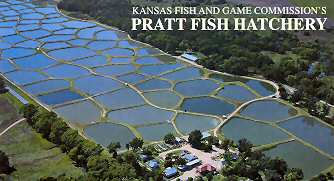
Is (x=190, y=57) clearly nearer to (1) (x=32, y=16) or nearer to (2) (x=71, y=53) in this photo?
(2) (x=71, y=53)

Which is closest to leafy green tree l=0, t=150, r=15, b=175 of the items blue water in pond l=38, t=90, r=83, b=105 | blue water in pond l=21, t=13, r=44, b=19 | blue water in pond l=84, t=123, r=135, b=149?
blue water in pond l=84, t=123, r=135, b=149

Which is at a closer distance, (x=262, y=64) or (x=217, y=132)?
(x=217, y=132)

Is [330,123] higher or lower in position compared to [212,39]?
lower

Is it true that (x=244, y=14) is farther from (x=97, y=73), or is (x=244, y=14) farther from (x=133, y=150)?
(x=133, y=150)

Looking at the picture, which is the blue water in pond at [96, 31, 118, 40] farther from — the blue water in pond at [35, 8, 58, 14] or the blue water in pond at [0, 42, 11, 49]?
the blue water in pond at [35, 8, 58, 14]

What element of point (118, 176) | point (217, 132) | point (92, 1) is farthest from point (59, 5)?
point (118, 176)

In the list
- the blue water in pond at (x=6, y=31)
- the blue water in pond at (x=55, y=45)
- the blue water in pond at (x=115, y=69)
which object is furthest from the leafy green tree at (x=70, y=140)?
the blue water in pond at (x=6, y=31)

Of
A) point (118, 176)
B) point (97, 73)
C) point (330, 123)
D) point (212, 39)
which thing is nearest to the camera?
point (118, 176)
